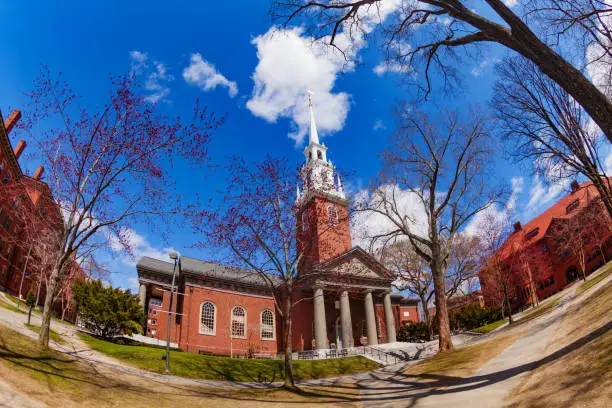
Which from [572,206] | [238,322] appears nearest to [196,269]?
[238,322]

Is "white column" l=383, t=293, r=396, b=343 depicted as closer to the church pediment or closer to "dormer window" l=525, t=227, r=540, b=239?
the church pediment

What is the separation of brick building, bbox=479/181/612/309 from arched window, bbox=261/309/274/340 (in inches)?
880

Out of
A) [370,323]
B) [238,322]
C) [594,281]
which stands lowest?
[370,323]

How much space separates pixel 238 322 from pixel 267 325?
130 inches

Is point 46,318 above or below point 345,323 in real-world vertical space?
above

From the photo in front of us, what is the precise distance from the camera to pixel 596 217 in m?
30.5

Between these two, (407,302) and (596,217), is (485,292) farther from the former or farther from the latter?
(596,217)

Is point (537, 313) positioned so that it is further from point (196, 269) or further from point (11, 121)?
point (11, 121)

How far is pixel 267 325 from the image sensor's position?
117 feet

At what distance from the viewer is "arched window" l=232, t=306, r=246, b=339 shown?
110 ft

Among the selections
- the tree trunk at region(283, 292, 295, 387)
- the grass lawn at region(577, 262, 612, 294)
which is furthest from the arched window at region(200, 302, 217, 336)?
the grass lawn at region(577, 262, 612, 294)

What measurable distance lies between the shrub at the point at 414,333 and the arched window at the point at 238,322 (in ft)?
60.0

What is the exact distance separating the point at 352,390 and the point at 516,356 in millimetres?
→ 5582

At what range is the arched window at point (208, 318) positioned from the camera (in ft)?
104
